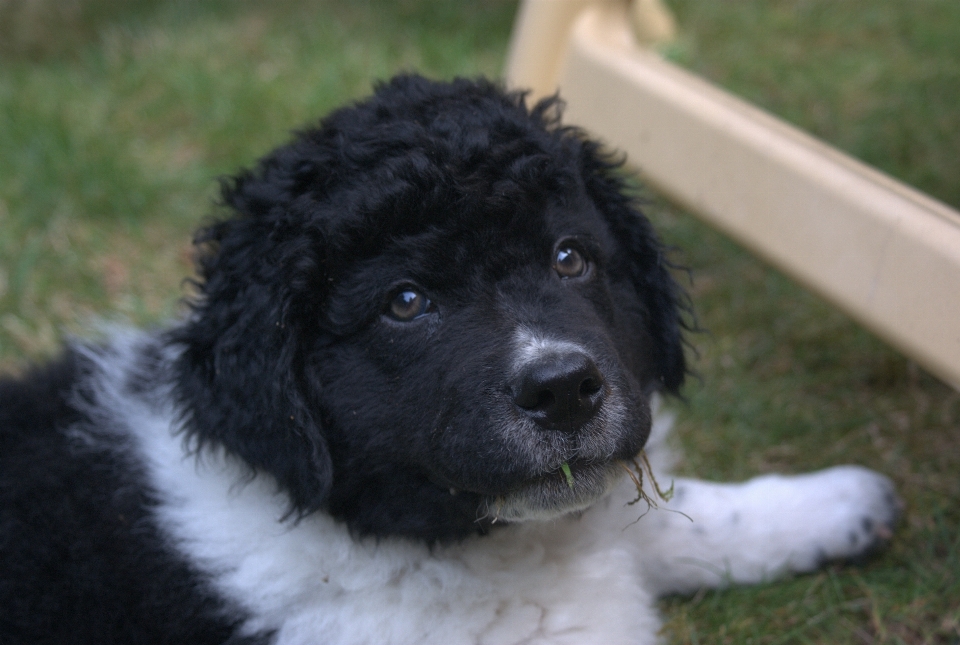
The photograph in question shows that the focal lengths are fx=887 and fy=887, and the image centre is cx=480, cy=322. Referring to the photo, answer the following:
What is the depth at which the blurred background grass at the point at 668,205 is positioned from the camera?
281 cm

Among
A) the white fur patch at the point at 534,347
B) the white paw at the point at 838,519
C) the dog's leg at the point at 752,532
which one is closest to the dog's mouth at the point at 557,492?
the white fur patch at the point at 534,347

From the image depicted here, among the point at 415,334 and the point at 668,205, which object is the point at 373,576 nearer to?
the point at 415,334

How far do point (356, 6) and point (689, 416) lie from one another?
5.19 m

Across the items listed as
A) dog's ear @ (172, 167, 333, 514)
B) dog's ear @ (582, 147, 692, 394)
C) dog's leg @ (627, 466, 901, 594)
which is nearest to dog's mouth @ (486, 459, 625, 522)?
dog's ear @ (172, 167, 333, 514)

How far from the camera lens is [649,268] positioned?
257 centimetres

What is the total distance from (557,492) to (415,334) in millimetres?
501

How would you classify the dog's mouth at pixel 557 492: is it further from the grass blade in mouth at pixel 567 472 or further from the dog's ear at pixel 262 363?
the dog's ear at pixel 262 363

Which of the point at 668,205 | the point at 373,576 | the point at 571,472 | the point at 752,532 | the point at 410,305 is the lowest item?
the point at 668,205

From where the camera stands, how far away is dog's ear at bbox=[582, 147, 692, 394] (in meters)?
2.55

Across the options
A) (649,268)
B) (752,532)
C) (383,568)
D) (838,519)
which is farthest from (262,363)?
(838,519)

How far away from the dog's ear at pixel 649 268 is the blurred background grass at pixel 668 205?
77 cm

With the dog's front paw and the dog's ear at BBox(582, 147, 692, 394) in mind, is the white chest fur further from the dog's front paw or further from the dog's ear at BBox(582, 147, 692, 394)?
the dog's front paw

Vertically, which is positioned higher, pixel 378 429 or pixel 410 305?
pixel 410 305

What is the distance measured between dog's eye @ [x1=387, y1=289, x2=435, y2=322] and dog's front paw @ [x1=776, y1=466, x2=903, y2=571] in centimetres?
146
